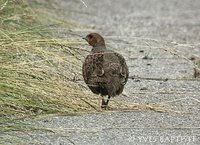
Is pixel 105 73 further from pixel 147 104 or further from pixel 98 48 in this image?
pixel 98 48

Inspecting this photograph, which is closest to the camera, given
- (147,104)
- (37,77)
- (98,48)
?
(37,77)

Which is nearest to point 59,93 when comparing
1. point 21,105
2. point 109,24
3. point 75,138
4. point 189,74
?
point 21,105

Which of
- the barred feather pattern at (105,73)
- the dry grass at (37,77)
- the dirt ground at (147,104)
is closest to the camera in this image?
the dirt ground at (147,104)

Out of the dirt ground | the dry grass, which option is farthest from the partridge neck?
the dirt ground

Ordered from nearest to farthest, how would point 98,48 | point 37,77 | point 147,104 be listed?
point 37,77 < point 147,104 < point 98,48

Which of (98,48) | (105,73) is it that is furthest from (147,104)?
(98,48)

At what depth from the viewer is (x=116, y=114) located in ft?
21.9

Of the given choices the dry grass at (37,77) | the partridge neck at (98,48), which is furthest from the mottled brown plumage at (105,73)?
the partridge neck at (98,48)

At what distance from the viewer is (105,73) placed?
6844 millimetres

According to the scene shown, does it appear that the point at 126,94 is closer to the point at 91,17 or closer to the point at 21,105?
the point at 21,105

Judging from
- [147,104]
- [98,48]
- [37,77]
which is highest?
[98,48]

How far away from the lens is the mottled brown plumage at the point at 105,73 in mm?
6855

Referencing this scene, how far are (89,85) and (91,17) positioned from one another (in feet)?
23.1

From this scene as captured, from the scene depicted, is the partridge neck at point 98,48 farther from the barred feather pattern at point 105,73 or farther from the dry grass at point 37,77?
the barred feather pattern at point 105,73
